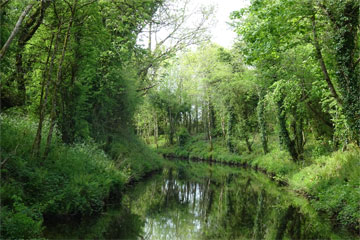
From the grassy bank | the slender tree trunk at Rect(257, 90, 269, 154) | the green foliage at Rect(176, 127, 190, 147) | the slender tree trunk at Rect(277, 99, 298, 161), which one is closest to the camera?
the grassy bank

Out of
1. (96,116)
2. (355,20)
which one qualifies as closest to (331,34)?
(355,20)

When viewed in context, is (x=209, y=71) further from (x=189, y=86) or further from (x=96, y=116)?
(x=96, y=116)

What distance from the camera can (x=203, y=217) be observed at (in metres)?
10.4

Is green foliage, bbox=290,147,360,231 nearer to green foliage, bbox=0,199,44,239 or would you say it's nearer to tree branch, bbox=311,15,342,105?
tree branch, bbox=311,15,342,105

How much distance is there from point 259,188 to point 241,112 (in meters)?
15.0

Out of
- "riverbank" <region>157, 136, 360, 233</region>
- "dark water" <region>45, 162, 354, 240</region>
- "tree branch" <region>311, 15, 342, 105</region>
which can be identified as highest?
"tree branch" <region>311, 15, 342, 105</region>

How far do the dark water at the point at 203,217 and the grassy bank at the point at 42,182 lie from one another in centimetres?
52

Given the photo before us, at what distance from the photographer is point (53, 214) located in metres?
7.94

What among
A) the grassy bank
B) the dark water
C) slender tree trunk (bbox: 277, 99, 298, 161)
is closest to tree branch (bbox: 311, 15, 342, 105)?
the dark water

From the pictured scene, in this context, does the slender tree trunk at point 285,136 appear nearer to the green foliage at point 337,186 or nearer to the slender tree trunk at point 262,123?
the green foliage at point 337,186

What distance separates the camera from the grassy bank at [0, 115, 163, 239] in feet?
19.9

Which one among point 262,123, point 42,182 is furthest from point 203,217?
point 262,123

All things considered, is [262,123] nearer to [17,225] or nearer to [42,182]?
[42,182]

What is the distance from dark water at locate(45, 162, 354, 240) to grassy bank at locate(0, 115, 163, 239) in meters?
0.52
